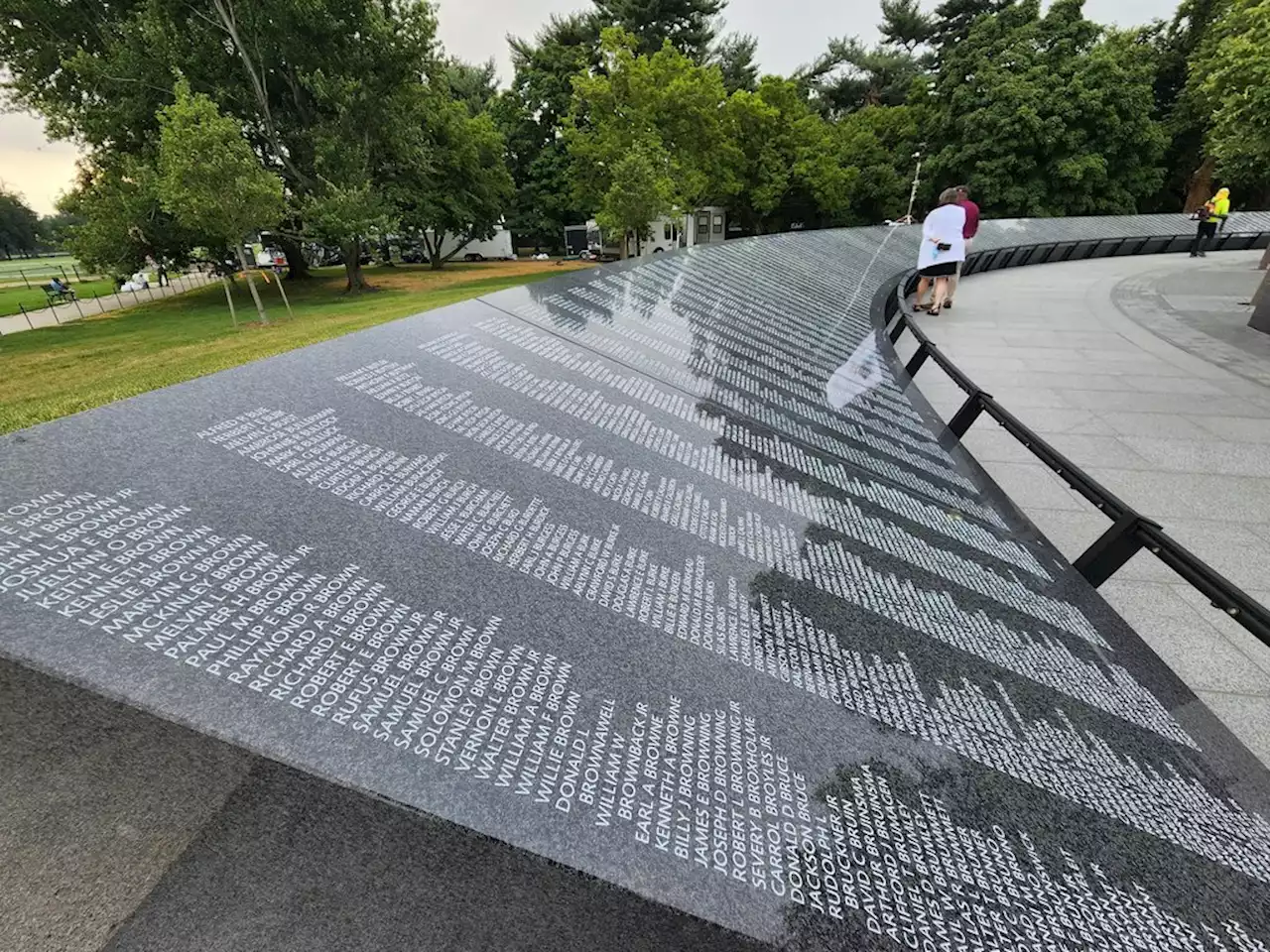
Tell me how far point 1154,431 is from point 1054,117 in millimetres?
28149

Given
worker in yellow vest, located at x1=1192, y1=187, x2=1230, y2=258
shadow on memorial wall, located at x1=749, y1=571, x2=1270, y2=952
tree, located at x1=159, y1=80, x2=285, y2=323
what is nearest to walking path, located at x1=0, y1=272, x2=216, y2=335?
tree, located at x1=159, y1=80, x2=285, y2=323

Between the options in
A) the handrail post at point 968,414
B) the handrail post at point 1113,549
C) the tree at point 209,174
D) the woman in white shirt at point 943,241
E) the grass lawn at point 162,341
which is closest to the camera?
the handrail post at point 1113,549

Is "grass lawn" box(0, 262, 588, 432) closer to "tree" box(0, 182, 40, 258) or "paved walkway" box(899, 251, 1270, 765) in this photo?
"paved walkway" box(899, 251, 1270, 765)

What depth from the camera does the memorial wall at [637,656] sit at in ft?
2.87

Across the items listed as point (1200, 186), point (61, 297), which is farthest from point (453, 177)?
point (1200, 186)

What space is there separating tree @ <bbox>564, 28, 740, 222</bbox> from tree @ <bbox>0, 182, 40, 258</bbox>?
6952 centimetres

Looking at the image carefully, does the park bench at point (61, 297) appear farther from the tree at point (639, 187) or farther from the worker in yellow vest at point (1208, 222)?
the worker in yellow vest at point (1208, 222)

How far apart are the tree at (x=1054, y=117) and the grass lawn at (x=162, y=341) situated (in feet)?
75.3

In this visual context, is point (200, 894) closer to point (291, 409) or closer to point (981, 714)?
point (291, 409)

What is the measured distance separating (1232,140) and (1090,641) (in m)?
14.6

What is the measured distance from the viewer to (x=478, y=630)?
1.15 meters

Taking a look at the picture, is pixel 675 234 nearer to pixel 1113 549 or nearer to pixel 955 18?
pixel 955 18

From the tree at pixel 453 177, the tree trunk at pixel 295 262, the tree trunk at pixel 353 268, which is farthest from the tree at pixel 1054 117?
the tree trunk at pixel 295 262

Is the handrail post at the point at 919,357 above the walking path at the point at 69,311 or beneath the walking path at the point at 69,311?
above
